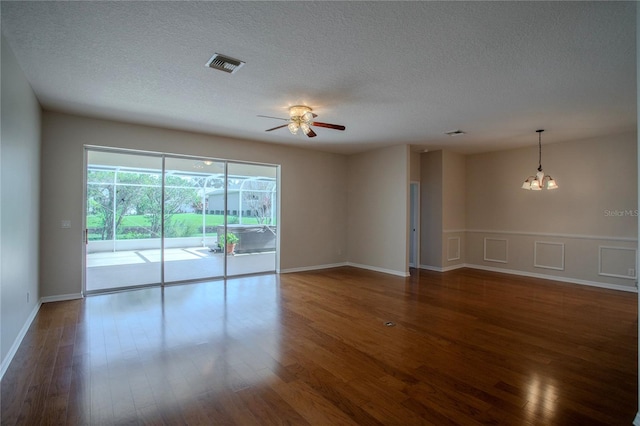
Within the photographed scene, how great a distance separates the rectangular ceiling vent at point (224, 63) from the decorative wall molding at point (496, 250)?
674 centimetres

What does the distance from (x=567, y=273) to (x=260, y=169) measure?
21.3ft

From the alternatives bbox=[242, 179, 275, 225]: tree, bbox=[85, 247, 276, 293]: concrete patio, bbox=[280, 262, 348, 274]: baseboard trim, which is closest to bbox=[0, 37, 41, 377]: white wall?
bbox=[85, 247, 276, 293]: concrete patio

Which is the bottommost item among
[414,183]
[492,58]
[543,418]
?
[543,418]

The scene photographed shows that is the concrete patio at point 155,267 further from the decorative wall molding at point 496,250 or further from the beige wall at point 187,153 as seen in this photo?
the decorative wall molding at point 496,250

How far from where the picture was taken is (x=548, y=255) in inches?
258

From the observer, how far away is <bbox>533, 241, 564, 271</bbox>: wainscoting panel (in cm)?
640

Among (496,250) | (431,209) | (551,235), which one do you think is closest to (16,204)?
(431,209)

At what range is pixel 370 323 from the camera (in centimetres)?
386

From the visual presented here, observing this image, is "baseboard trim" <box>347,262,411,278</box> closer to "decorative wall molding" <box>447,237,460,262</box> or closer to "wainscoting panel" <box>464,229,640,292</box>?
"wainscoting panel" <box>464,229,640,292</box>

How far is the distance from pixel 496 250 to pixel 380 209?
2.85 meters

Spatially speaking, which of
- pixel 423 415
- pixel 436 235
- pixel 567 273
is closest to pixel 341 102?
pixel 423 415

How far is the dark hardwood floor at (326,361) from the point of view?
2.16 m

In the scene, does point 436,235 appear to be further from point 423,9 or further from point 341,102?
point 423,9

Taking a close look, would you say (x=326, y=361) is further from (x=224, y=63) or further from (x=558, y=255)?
(x=558, y=255)
